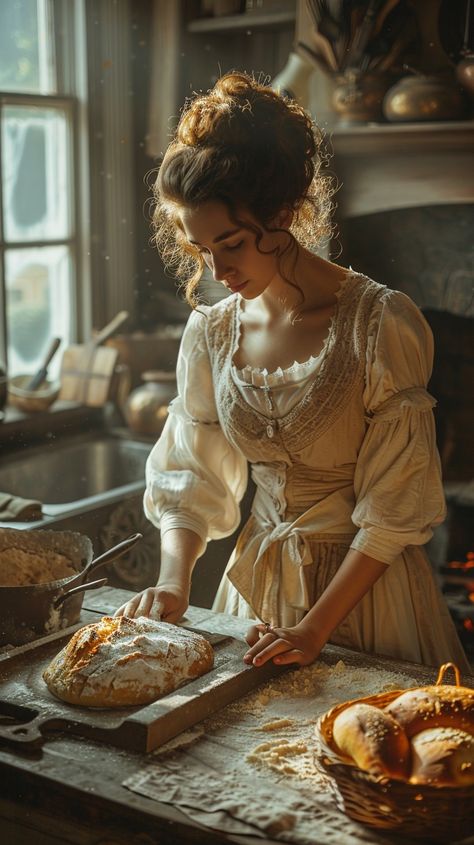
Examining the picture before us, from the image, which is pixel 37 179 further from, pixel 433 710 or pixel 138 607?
pixel 433 710

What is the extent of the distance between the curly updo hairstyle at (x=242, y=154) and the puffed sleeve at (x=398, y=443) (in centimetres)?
25

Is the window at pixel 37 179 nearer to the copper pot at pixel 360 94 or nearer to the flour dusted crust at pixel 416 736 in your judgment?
the copper pot at pixel 360 94

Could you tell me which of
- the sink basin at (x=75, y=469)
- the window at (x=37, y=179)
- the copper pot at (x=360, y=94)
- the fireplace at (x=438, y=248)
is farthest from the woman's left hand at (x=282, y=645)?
the copper pot at (x=360, y=94)

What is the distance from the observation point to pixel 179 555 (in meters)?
1.68

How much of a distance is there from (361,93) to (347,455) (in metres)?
1.84

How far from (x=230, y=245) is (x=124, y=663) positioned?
24.7 inches

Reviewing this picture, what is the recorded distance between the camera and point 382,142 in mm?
3152

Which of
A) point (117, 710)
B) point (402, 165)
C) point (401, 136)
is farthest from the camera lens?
point (402, 165)

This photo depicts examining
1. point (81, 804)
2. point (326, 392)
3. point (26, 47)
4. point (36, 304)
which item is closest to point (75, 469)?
point (36, 304)

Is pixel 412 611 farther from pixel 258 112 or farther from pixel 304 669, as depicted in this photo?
pixel 258 112

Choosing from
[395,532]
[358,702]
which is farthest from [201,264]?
[358,702]

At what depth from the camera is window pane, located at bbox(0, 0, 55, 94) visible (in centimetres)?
311

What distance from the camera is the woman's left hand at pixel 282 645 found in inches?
55.2

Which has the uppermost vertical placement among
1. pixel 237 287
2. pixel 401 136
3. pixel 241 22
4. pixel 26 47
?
pixel 241 22
